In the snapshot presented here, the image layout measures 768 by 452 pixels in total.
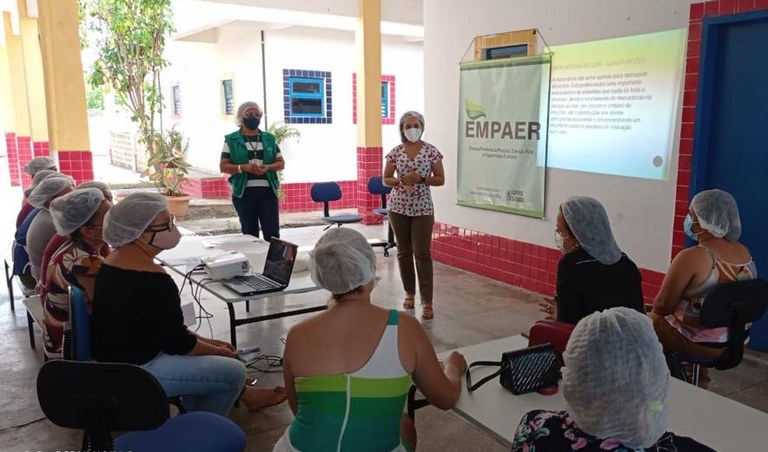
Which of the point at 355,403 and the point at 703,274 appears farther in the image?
the point at 703,274

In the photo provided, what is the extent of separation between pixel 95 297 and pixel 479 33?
4.37 metres

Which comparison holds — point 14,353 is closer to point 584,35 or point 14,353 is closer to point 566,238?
point 566,238

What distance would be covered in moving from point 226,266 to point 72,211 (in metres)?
0.84

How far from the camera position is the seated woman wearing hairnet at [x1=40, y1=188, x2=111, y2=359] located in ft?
8.55

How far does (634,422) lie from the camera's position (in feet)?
3.75

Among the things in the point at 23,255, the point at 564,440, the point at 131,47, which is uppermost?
the point at 131,47

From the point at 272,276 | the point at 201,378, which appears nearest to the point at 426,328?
the point at 272,276

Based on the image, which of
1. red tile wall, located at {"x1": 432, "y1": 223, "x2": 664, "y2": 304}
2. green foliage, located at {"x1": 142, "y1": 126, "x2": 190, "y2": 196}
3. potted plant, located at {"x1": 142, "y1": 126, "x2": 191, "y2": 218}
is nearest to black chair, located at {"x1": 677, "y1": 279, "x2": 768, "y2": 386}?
red tile wall, located at {"x1": 432, "y1": 223, "x2": 664, "y2": 304}

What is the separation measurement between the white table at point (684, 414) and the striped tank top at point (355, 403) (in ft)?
0.87

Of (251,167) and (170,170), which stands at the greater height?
(251,167)

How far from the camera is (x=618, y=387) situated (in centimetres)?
114

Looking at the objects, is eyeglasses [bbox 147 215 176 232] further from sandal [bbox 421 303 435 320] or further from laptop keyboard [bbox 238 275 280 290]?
sandal [bbox 421 303 435 320]

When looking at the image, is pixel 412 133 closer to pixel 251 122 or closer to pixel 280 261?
pixel 251 122

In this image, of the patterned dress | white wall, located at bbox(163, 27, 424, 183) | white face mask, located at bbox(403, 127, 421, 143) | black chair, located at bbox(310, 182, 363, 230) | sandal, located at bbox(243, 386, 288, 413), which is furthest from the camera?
white wall, located at bbox(163, 27, 424, 183)
